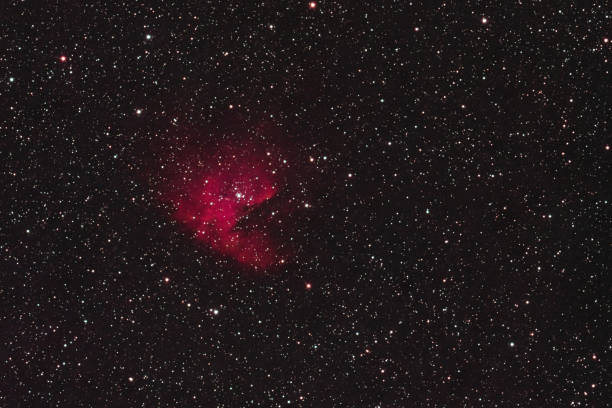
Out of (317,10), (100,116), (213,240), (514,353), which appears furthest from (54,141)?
→ (514,353)

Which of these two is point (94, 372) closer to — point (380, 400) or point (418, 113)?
point (380, 400)

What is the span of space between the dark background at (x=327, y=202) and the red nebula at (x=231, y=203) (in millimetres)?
18

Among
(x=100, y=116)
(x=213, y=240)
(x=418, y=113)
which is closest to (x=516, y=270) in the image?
(x=418, y=113)

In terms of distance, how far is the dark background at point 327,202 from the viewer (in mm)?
513

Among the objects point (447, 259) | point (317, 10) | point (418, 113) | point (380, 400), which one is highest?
point (317, 10)

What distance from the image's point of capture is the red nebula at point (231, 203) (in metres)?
0.52

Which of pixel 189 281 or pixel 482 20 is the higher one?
pixel 482 20

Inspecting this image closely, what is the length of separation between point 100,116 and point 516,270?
0.49 m

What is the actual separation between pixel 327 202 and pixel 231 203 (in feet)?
0.35

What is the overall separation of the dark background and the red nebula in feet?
0.06

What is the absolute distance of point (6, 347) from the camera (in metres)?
0.54

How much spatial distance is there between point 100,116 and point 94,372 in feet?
0.95

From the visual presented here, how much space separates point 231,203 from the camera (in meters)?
0.53

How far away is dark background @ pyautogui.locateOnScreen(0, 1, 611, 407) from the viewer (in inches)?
20.2
